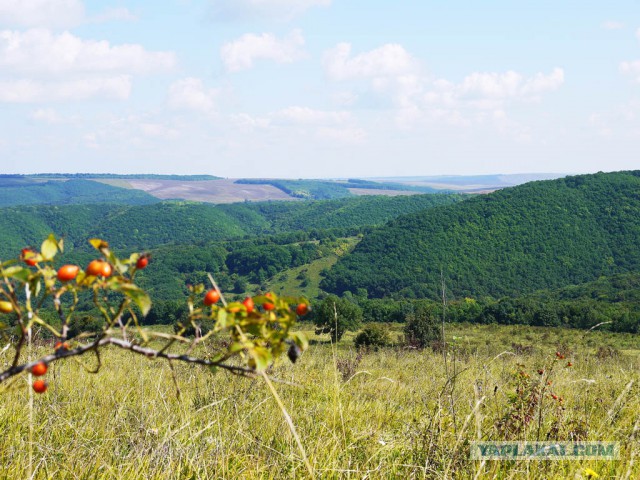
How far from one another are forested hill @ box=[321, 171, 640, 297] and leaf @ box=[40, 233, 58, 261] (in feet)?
400

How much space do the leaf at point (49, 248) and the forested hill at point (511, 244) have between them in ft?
400

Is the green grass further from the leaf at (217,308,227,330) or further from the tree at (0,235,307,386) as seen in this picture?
the leaf at (217,308,227,330)

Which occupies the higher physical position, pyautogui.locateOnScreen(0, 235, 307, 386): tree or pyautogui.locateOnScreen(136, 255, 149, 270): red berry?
pyautogui.locateOnScreen(136, 255, 149, 270): red berry

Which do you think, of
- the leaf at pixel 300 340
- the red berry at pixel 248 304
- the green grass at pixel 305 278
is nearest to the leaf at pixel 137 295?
the red berry at pixel 248 304

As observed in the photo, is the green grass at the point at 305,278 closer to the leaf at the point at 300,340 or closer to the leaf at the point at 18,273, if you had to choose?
the leaf at the point at 300,340

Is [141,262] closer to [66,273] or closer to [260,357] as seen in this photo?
[66,273]

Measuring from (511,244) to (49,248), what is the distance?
143 m

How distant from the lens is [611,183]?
5684 inches

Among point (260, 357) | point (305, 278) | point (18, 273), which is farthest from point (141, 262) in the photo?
point (305, 278)

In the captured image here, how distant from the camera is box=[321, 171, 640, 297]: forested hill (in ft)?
396

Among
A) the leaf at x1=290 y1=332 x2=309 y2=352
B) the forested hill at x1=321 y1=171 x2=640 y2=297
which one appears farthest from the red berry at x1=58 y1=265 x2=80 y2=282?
the forested hill at x1=321 y1=171 x2=640 y2=297

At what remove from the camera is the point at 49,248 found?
1375mm

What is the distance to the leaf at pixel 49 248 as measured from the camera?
4.44 feet

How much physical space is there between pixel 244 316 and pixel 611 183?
556ft
